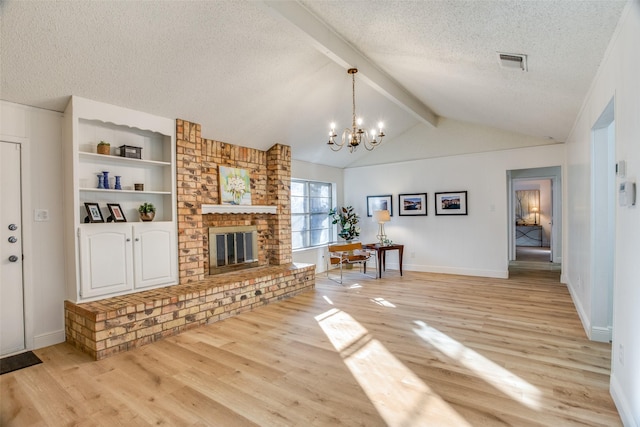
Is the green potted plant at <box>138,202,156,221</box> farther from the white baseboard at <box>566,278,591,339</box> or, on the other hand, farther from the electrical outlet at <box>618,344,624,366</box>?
the white baseboard at <box>566,278,591,339</box>

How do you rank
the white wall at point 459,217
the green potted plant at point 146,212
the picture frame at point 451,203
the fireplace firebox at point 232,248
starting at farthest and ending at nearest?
the picture frame at point 451,203
the white wall at point 459,217
the fireplace firebox at point 232,248
the green potted plant at point 146,212

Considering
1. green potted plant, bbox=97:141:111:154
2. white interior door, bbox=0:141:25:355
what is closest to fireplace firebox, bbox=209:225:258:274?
green potted plant, bbox=97:141:111:154

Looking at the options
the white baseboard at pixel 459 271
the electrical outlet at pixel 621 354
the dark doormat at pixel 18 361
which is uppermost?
the electrical outlet at pixel 621 354

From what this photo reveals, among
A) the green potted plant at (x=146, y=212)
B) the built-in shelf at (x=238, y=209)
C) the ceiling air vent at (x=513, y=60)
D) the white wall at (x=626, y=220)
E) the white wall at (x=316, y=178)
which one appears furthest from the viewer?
the white wall at (x=316, y=178)

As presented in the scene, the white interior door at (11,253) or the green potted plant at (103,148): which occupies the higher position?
the green potted plant at (103,148)

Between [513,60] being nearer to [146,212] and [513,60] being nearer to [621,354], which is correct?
[621,354]

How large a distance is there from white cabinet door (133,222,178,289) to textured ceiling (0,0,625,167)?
55.2 inches

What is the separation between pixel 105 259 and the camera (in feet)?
11.2

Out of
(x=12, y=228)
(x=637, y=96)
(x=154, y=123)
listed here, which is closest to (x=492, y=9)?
(x=637, y=96)

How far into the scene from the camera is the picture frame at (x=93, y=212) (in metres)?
3.37

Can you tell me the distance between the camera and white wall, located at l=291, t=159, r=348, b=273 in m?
6.52

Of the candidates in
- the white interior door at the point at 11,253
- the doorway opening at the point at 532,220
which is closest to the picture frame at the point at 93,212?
the white interior door at the point at 11,253

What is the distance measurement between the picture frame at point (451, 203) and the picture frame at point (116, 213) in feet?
18.3

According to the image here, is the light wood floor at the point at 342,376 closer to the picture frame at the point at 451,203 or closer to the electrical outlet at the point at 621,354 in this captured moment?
the electrical outlet at the point at 621,354
